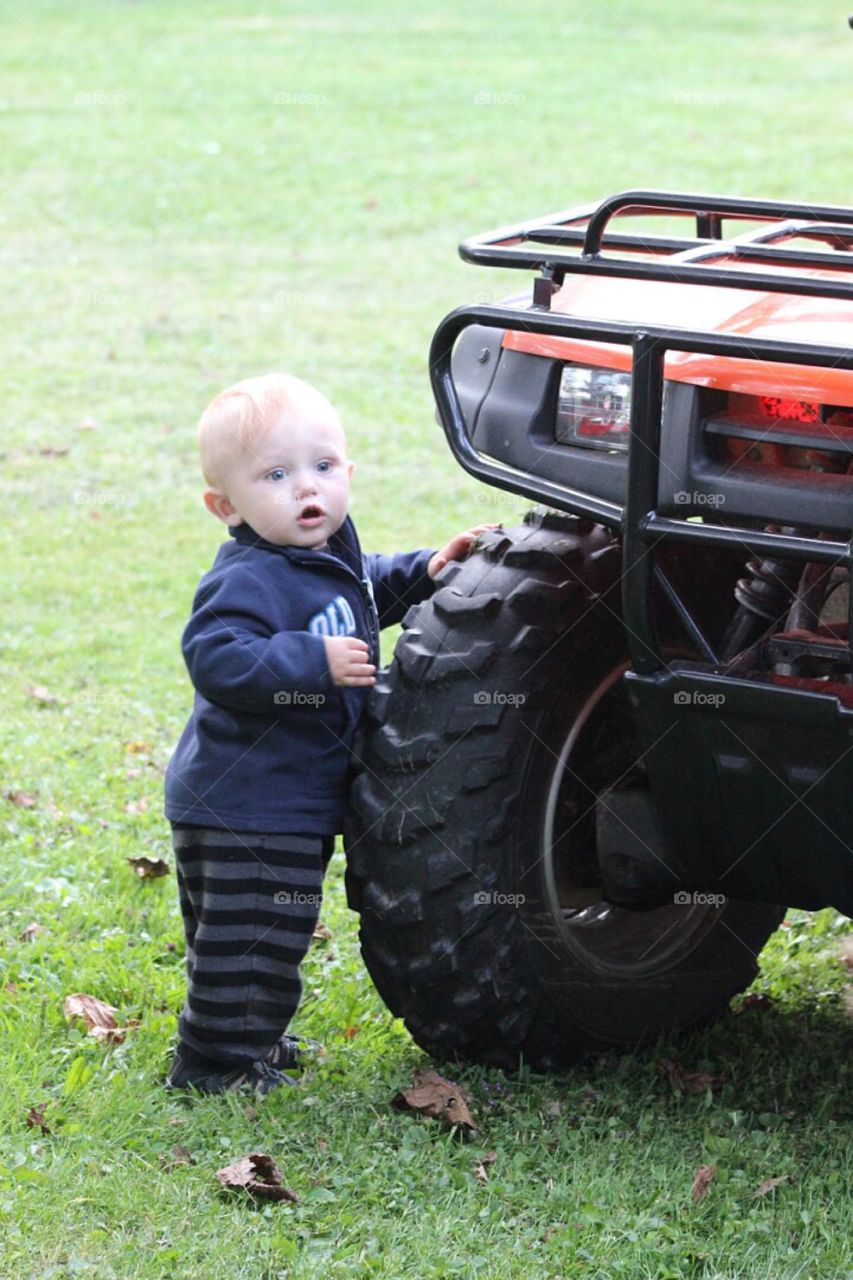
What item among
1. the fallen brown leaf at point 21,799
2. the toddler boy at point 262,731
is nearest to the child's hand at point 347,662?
the toddler boy at point 262,731

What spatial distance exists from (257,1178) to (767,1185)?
0.84 meters

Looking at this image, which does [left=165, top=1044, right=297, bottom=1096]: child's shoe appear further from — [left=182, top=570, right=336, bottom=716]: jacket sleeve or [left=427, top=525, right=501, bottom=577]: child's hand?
[left=427, top=525, right=501, bottom=577]: child's hand

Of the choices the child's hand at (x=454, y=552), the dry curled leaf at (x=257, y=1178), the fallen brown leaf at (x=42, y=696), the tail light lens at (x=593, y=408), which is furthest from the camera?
the fallen brown leaf at (x=42, y=696)

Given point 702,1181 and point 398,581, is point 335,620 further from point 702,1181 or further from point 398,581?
point 702,1181

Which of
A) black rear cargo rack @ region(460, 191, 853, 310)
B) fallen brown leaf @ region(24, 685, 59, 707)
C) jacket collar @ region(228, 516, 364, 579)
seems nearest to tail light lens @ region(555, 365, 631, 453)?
black rear cargo rack @ region(460, 191, 853, 310)

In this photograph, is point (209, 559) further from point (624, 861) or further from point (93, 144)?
point (93, 144)

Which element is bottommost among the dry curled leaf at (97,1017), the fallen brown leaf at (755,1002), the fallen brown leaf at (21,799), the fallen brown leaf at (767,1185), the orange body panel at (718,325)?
the fallen brown leaf at (755,1002)

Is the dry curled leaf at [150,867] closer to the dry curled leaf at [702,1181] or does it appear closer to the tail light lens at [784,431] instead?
the dry curled leaf at [702,1181]

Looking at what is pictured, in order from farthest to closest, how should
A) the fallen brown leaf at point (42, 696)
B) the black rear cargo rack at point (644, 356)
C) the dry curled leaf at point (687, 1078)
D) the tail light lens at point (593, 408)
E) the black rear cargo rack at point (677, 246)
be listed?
the fallen brown leaf at point (42, 696) < the dry curled leaf at point (687, 1078) < the tail light lens at point (593, 408) < the black rear cargo rack at point (677, 246) < the black rear cargo rack at point (644, 356)

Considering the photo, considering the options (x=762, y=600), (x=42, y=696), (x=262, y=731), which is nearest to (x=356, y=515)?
(x=42, y=696)

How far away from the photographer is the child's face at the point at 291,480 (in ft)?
10.8

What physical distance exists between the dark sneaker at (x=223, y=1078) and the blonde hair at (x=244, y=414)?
3.50ft

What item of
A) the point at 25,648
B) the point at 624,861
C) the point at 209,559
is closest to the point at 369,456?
the point at 209,559

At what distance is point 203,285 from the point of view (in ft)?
38.5
